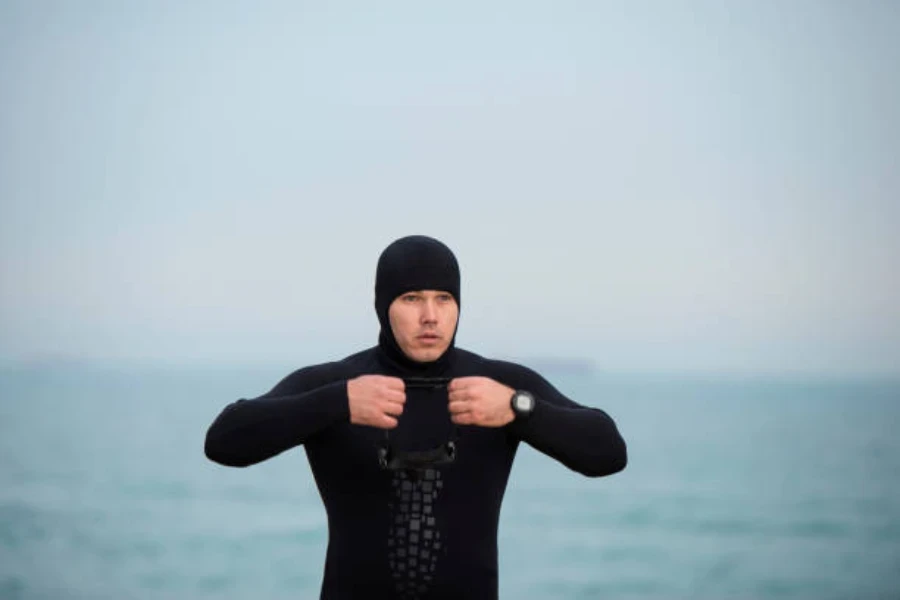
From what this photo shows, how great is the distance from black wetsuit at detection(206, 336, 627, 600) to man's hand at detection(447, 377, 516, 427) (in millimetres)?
108

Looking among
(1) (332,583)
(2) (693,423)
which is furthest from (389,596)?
(2) (693,423)

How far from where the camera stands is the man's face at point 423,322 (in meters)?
2.59

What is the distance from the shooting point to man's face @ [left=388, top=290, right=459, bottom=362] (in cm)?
259

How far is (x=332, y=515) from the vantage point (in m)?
2.62

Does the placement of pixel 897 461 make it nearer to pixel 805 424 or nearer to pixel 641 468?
pixel 641 468

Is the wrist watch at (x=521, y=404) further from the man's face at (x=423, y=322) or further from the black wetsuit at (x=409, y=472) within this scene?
the man's face at (x=423, y=322)

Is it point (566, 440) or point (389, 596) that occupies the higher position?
point (566, 440)

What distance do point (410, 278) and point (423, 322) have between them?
101mm

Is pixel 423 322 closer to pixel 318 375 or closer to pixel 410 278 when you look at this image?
pixel 410 278

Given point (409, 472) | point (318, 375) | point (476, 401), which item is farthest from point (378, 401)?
point (318, 375)

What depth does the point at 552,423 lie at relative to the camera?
2408 millimetres

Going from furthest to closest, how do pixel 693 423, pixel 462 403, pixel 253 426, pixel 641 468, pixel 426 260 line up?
pixel 693 423, pixel 641 468, pixel 426 260, pixel 253 426, pixel 462 403

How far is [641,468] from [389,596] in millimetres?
20658

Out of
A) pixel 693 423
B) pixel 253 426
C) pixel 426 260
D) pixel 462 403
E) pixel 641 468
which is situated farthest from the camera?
pixel 693 423
